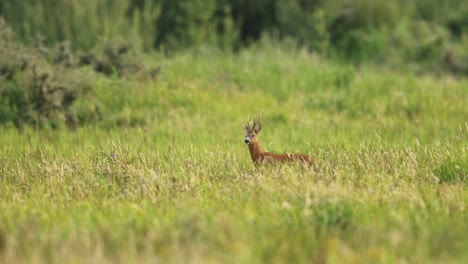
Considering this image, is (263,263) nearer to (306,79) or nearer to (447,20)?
(306,79)

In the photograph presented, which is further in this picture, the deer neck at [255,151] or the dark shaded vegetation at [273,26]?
the dark shaded vegetation at [273,26]

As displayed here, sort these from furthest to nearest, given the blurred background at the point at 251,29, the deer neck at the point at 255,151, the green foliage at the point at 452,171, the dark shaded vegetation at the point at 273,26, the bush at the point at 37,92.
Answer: the dark shaded vegetation at the point at 273,26, the blurred background at the point at 251,29, the bush at the point at 37,92, the deer neck at the point at 255,151, the green foliage at the point at 452,171

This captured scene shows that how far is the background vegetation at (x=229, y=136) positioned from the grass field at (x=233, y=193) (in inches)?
0.7

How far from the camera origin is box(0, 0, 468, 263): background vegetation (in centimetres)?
414

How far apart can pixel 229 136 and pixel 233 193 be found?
3833 mm

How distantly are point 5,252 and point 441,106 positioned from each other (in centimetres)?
788

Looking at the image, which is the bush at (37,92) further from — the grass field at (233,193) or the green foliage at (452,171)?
the green foliage at (452,171)

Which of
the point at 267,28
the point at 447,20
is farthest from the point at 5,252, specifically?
the point at 447,20

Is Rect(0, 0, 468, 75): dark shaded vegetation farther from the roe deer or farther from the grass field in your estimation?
the roe deer

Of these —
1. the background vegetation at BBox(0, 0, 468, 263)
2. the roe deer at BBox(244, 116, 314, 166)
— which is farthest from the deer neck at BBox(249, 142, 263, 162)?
the background vegetation at BBox(0, 0, 468, 263)

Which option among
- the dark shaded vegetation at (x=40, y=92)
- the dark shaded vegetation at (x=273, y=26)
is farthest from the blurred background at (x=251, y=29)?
the dark shaded vegetation at (x=40, y=92)

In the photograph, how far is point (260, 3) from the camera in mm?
19094

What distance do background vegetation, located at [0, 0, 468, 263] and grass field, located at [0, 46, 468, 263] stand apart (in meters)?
0.02

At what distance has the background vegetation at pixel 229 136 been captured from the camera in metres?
4.14
